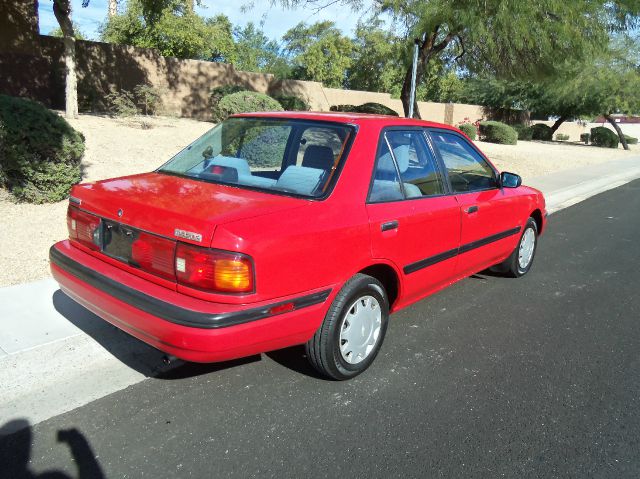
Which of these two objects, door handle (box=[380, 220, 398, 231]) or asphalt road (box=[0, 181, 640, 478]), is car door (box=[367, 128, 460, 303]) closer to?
door handle (box=[380, 220, 398, 231])

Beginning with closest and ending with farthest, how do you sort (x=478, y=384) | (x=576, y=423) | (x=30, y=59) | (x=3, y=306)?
(x=576, y=423) → (x=478, y=384) → (x=3, y=306) → (x=30, y=59)

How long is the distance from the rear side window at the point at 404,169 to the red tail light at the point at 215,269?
106 centimetres

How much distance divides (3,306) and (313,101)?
→ 22454mm

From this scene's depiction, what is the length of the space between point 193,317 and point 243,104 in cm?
1141

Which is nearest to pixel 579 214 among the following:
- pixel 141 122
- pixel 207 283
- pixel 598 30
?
pixel 598 30

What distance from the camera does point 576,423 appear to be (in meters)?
3.05

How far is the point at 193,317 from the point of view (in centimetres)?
262

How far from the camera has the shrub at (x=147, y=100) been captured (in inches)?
630

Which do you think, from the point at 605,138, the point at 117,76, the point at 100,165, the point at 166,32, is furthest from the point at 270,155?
the point at 605,138

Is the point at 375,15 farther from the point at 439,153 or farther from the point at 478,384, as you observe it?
the point at 478,384

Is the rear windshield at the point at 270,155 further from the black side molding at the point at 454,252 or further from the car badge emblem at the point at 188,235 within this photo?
the black side molding at the point at 454,252

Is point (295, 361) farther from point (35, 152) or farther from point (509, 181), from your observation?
point (35, 152)

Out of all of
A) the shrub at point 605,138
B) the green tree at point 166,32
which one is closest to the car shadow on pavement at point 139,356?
the green tree at point 166,32

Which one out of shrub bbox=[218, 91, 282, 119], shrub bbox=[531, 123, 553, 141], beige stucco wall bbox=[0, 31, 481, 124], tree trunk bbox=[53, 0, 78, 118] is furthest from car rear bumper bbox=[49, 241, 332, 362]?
shrub bbox=[531, 123, 553, 141]
